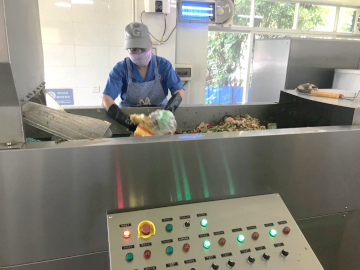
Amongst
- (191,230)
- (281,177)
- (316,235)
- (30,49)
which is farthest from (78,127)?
(316,235)

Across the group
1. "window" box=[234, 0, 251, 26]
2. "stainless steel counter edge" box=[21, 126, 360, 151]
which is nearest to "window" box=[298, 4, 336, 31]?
"window" box=[234, 0, 251, 26]

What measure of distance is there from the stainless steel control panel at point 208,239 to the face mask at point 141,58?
3.64 feet

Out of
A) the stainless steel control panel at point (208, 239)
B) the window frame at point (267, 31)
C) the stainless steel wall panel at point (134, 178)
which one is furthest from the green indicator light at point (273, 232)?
the window frame at point (267, 31)

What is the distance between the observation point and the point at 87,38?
2707 mm

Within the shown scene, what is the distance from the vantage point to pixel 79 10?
104 inches

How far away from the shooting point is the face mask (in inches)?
62.8

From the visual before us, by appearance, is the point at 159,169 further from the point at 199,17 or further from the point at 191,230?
the point at 199,17

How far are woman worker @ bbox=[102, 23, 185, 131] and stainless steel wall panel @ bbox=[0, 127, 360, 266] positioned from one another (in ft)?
2.59

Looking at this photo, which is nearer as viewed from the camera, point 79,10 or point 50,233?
point 50,233

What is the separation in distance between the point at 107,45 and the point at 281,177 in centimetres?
246

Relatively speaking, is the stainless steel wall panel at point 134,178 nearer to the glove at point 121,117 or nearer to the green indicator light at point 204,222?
the green indicator light at point 204,222

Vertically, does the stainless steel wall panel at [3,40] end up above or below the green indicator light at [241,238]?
above

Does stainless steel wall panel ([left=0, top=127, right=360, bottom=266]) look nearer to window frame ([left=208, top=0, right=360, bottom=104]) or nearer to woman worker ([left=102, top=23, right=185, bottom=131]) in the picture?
woman worker ([left=102, top=23, right=185, bottom=131])

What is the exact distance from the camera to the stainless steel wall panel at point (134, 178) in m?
0.64
